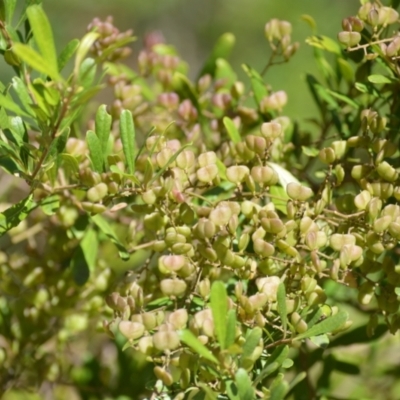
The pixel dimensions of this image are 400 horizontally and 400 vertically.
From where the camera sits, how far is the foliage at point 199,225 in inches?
16.4

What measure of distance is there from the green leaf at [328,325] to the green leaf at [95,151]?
0.19 metres

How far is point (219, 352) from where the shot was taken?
15.4 inches

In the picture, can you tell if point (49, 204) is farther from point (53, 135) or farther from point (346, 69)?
point (346, 69)

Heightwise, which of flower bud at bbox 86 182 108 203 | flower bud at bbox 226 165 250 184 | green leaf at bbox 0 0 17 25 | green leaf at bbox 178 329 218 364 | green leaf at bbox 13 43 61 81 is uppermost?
green leaf at bbox 0 0 17 25

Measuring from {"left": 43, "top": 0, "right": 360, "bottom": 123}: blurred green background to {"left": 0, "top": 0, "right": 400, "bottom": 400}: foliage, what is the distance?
0.79 meters

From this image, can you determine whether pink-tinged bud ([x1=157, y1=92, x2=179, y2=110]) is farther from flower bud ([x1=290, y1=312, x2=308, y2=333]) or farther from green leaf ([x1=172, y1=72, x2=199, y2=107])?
flower bud ([x1=290, y1=312, x2=308, y2=333])

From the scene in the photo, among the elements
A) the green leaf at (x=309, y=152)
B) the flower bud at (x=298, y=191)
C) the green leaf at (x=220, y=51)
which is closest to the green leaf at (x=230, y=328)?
the flower bud at (x=298, y=191)

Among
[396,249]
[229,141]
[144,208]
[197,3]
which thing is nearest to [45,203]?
[144,208]

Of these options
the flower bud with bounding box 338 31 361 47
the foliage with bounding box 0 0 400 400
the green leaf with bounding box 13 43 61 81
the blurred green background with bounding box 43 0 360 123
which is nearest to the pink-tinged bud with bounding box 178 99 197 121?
the foliage with bounding box 0 0 400 400

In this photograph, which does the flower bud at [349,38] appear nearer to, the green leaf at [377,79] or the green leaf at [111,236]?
the green leaf at [377,79]

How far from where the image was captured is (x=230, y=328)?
A: 38cm

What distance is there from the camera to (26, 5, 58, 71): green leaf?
38cm

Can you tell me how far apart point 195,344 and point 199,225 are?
0.11m

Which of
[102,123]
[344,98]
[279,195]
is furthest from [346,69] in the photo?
[102,123]
